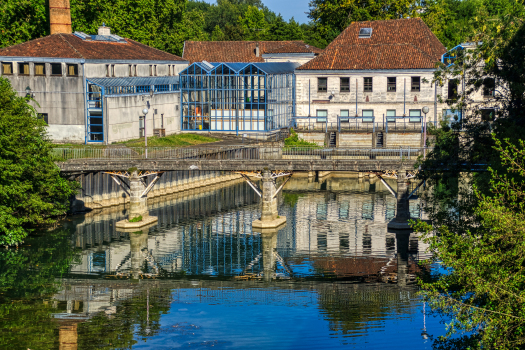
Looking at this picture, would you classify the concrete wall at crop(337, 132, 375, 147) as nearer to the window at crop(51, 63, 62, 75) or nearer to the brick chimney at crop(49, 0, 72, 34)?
the window at crop(51, 63, 62, 75)

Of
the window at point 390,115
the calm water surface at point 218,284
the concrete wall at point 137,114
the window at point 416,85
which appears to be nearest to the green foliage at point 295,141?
the window at point 390,115

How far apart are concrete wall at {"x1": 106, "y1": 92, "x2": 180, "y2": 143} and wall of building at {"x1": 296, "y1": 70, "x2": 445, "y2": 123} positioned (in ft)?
52.5

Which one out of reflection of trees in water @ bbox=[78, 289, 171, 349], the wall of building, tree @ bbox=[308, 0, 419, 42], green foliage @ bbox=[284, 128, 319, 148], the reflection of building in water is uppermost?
tree @ bbox=[308, 0, 419, 42]

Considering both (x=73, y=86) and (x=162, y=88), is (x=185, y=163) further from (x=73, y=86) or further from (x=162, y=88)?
(x=162, y=88)

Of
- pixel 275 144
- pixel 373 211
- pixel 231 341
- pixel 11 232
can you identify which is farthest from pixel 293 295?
pixel 275 144

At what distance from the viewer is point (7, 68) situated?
71.2 m

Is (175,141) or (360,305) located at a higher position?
(175,141)

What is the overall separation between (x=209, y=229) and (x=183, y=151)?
1325 cm

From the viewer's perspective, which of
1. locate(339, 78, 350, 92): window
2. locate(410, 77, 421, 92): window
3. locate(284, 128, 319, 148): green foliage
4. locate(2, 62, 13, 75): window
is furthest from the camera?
locate(339, 78, 350, 92): window

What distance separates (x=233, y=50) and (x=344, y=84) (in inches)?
851

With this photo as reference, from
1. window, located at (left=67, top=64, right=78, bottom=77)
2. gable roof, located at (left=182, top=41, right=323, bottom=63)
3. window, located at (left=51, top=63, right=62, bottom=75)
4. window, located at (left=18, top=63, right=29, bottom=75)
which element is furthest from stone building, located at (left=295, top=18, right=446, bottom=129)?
window, located at (left=18, top=63, right=29, bottom=75)

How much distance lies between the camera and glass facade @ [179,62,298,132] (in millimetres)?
84375

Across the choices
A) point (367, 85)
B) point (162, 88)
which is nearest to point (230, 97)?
point (162, 88)

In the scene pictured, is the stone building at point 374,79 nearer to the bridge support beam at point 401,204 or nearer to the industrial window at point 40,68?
the industrial window at point 40,68
